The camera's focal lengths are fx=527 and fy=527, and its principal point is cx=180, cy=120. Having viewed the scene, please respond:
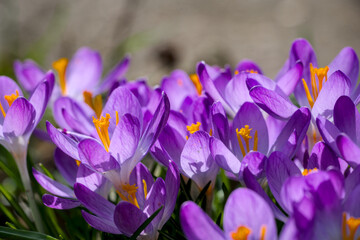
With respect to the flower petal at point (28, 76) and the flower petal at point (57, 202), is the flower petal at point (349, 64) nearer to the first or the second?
the flower petal at point (57, 202)

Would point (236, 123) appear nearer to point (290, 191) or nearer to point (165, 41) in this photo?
point (290, 191)

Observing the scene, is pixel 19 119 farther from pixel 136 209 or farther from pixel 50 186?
pixel 136 209

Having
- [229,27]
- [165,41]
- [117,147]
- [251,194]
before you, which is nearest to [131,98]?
[117,147]

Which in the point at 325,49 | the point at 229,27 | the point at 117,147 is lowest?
the point at 325,49

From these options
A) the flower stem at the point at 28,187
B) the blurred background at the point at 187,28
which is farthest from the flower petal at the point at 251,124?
the blurred background at the point at 187,28

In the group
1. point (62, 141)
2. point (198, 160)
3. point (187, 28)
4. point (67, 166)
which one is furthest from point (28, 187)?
point (187, 28)

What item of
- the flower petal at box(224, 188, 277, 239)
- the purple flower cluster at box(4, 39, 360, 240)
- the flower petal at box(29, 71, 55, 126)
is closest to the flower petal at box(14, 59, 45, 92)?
the purple flower cluster at box(4, 39, 360, 240)
